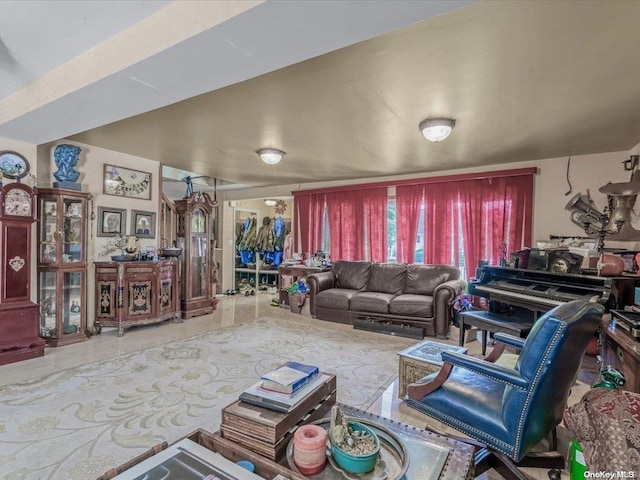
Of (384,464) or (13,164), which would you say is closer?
(384,464)

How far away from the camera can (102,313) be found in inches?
161

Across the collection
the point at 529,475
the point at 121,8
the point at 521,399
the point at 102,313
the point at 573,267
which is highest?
the point at 121,8

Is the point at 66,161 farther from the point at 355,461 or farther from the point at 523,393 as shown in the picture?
the point at 523,393

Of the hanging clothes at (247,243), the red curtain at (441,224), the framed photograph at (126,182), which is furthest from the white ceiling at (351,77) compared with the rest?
the hanging clothes at (247,243)

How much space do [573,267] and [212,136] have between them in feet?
12.6

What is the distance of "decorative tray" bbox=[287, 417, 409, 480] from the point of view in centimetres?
116

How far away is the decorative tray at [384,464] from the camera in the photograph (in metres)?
1.16

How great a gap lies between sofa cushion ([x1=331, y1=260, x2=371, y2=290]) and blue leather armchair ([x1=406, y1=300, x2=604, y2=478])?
3.52 m

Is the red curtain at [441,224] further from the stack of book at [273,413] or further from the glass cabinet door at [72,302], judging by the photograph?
the glass cabinet door at [72,302]

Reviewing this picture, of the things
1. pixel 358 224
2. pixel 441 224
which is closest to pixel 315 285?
pixel 358 224

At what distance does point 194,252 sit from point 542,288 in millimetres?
4735

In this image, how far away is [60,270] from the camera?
368 cm

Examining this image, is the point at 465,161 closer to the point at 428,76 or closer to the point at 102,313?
the point at 428,76

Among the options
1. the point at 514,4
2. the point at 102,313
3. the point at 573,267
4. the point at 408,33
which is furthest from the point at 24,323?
the point at 573,267
